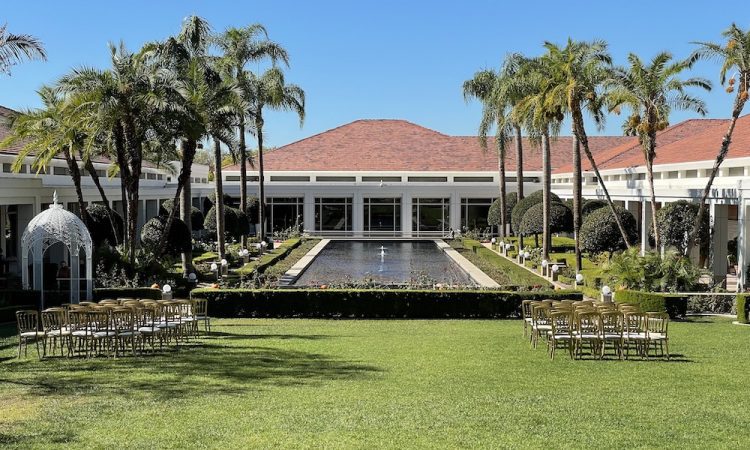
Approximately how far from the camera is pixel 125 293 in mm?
22531

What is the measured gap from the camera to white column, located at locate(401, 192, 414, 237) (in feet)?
190

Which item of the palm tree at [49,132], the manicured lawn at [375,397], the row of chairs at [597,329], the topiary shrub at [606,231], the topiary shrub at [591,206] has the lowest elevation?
the manicured lawn at [375,397]

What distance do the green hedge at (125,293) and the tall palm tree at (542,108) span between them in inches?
579

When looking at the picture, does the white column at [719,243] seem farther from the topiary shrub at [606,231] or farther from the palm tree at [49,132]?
the palm tree at [49,132]

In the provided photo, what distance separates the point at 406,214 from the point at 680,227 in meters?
30.8

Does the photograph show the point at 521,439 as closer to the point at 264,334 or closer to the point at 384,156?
the point at 264,334

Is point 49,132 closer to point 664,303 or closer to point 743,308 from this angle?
point 664,303

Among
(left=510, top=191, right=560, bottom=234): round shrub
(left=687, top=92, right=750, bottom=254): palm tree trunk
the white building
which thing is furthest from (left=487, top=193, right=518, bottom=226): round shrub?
(left=687, top=92, right=750, bottom=254): palm tree trunk

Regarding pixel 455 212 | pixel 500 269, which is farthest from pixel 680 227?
pixel 455 212

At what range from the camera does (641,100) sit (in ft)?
90.2

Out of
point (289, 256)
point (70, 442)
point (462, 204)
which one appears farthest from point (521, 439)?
point (462, 204)

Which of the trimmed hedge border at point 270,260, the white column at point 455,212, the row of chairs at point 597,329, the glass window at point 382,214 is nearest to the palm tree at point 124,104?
the trimmed hedge border at point 270,260

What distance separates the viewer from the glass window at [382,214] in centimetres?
5803

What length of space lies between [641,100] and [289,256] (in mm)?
19317
